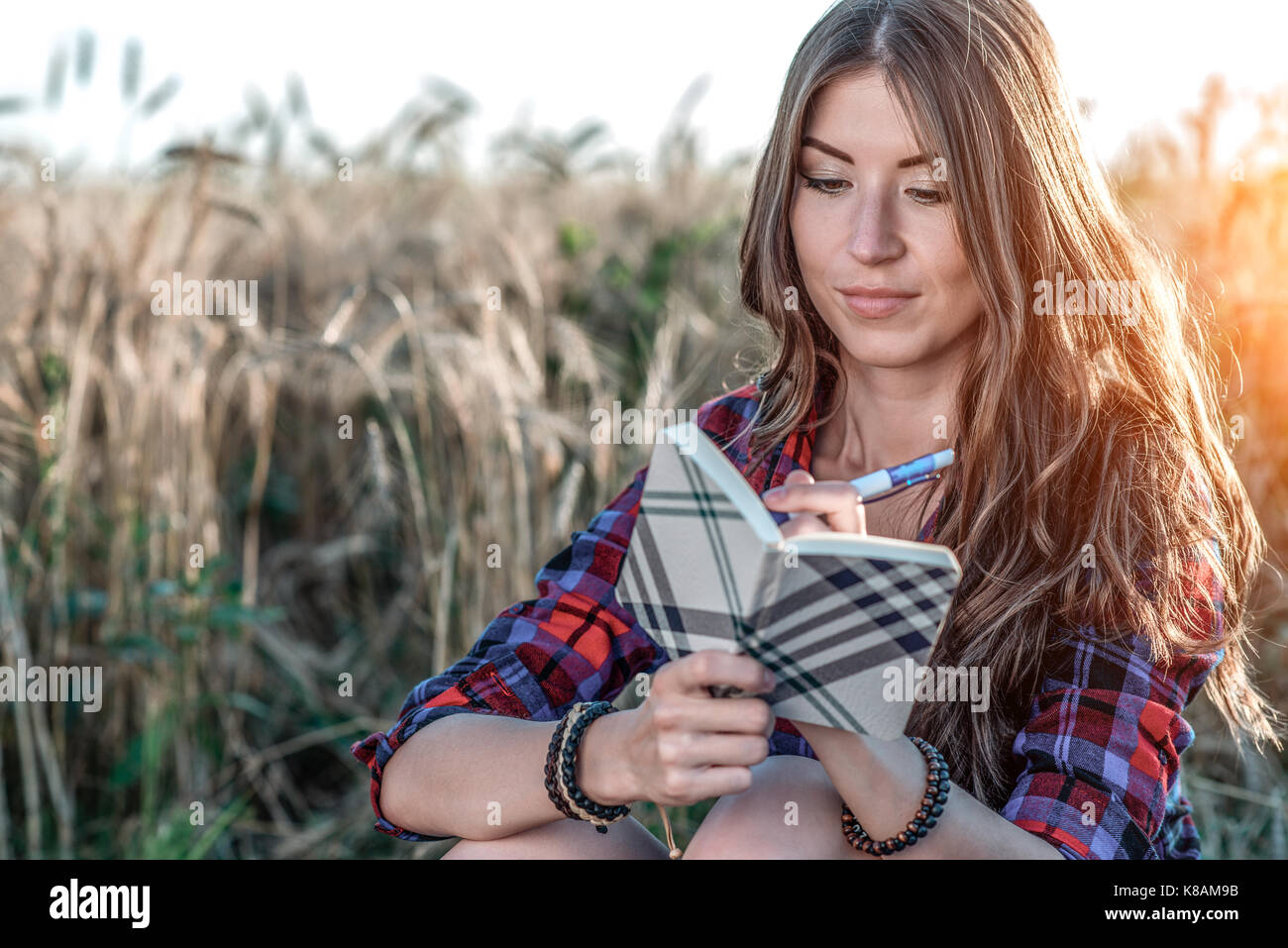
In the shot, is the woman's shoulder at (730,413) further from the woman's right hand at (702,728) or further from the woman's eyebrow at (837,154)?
the woman's right hand at (702,728)

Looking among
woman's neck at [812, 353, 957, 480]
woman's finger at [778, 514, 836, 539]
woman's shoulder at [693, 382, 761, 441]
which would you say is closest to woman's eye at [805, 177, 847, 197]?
woman's neck at [812, 353, 957, 480]

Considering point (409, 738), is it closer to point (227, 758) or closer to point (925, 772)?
point (925, 772)

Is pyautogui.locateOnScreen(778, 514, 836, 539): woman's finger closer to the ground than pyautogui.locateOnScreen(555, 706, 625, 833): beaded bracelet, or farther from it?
farther from it

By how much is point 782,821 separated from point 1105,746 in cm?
37

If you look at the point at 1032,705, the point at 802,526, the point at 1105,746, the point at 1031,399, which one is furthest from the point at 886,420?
the point at 802,526

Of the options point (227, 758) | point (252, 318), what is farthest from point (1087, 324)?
point (227, 758)

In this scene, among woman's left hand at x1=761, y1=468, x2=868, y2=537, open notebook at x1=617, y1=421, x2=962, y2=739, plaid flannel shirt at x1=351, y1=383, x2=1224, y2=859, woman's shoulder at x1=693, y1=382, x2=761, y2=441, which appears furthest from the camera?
woman's shoulder at x1=693, y1=382, x2=761, y2=441

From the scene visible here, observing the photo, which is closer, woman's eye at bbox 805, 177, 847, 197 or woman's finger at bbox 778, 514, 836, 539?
woman's finger at bbox 778, 514, 836, 539

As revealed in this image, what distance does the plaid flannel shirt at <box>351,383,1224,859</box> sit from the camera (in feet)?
4.47

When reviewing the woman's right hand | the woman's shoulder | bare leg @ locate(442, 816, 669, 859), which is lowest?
bare leg @ locate(442, 816, 669, 859)

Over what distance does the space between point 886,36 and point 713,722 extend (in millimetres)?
923

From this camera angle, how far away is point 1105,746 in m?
1.37

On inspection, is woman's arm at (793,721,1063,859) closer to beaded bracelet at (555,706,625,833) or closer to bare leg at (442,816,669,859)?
beaded bracelet at (555,706,625,833)

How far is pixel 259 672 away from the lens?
120 inches
